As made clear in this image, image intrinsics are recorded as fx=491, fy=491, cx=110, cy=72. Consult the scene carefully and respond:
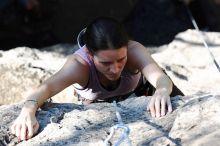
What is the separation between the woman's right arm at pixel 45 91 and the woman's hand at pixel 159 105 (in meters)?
0.41

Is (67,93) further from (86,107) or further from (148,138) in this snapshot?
(148,138)

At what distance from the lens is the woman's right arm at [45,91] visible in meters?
1.71

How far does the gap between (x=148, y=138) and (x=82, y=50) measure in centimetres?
73

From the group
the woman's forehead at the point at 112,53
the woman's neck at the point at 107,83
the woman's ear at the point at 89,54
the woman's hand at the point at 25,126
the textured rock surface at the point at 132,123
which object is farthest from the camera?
the woman's neck at the point at 107,83

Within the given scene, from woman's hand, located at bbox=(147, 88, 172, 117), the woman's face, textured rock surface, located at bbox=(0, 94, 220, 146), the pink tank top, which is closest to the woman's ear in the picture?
the woman's face

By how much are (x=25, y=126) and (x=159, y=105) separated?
0.47m

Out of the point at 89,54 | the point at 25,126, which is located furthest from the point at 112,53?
the point at 25,126

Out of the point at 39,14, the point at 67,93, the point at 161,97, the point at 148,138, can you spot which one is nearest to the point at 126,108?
the point at 161,97

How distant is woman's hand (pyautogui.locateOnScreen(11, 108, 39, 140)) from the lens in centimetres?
170

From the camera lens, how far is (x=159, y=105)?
5.67 feet

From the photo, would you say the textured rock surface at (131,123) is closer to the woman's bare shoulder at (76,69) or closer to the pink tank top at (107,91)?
the woman's bare shoulder at (76,69)

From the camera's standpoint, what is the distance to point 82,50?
7.14 feet

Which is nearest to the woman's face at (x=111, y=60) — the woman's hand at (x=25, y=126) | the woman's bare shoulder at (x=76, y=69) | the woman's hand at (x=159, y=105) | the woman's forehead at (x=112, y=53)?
the woman's forehead at (x=112, y=53)

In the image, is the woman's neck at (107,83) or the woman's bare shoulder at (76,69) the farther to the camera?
the woman's neck at (107,83)
